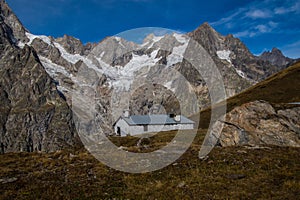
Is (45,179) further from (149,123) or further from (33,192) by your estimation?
(149,123)

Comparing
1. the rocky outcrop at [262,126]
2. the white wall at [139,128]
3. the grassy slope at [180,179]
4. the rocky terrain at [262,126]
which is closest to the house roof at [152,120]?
the white wall at [139,128]

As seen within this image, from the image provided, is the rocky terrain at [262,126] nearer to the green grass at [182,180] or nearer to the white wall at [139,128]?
the green grass at [182,180]

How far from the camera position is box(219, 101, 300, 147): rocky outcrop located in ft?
112

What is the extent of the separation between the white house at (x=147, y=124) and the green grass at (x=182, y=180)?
57978 mm

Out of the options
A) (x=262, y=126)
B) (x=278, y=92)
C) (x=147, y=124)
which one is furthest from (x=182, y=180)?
(x=278, y=92)

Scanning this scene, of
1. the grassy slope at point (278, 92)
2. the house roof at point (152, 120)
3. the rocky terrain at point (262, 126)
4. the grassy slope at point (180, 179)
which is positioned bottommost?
the grassy slope at point (180, 179)

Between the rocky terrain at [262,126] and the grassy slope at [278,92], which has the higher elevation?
the grassy slope at [278,92]

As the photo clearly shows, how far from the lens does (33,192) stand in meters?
19.0

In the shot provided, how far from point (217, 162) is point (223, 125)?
1518cm

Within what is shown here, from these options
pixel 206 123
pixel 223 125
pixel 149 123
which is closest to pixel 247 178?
pixel 223 125

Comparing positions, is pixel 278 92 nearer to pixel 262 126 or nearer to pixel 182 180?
pixel 262 126

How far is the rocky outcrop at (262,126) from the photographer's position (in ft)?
112

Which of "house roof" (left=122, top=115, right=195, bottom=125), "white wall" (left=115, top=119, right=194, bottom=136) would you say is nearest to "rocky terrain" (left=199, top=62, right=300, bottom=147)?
"white wall" (left=115, top=119, right=194, bottom=136)

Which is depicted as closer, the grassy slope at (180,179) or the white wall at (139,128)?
the grassy slope at (180,179)
